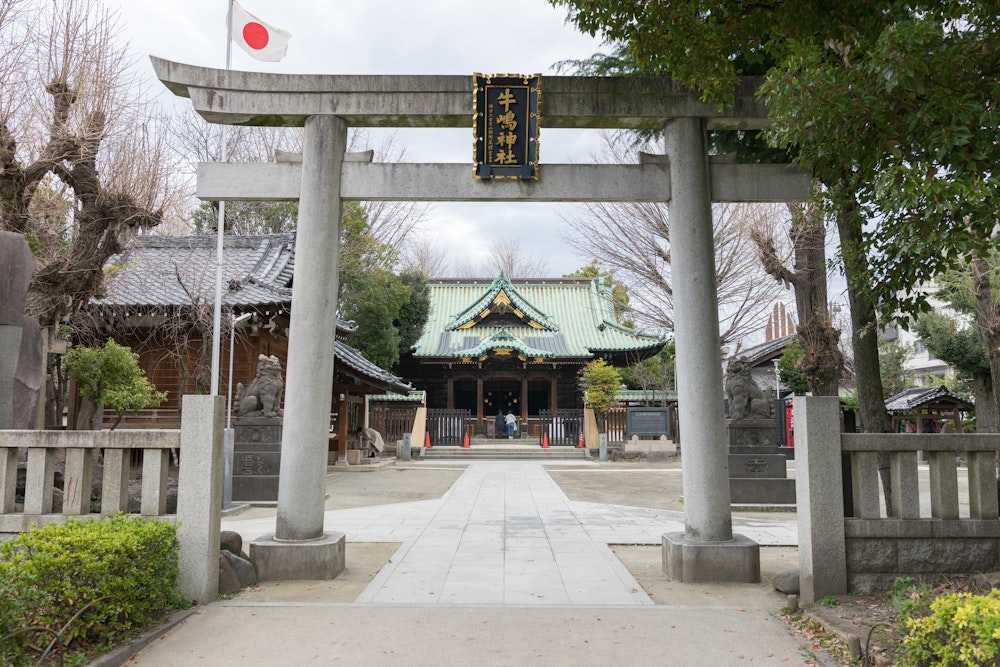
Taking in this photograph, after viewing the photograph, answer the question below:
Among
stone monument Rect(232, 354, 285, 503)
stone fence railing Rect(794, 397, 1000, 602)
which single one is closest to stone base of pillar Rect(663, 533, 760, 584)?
stone fence railing Rect(794, 397, 1000, 602)

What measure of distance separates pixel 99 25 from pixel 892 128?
9.40 m

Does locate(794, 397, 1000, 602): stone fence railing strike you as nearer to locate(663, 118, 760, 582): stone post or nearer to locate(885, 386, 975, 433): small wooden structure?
locate(663, 118, 760, 582): stone post

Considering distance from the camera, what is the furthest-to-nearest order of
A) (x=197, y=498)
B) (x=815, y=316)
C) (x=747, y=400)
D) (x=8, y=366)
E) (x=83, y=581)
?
(x=747, y=400) → (x=815, y=316) → (x=8, y=366) → (x=197, y=498) → (x=83, y=581)

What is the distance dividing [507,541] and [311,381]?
12.2 ft

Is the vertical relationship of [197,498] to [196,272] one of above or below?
below

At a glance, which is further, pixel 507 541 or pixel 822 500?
pixel 507 541

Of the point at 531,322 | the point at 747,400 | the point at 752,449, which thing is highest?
the point at 531,322

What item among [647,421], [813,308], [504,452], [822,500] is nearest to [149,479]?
[822,500]

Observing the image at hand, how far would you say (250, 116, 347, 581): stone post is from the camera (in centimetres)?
629

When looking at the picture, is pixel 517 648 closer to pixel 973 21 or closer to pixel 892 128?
pixel 892 128

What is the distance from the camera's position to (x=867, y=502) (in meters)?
5.38

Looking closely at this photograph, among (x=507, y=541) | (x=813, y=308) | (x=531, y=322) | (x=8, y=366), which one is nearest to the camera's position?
(x=8, y=366)

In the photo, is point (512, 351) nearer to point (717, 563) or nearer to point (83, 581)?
point (717, 563)

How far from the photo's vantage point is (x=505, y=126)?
668 centimetres
